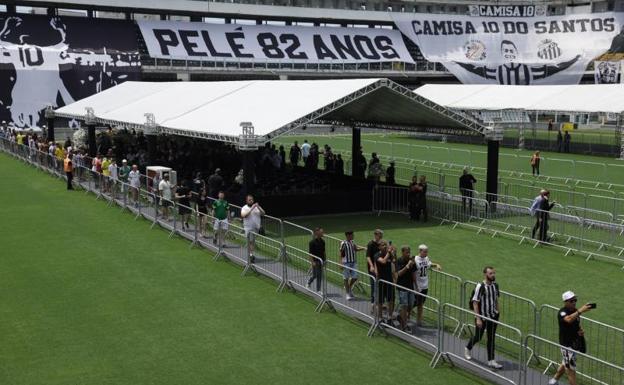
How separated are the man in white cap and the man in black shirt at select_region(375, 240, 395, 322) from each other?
2.97 m

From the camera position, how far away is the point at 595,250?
703 inches

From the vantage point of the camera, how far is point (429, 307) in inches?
496

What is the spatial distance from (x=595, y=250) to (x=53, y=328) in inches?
502

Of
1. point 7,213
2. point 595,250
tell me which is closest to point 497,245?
point 595,250

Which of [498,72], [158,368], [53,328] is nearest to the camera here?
[158,368]

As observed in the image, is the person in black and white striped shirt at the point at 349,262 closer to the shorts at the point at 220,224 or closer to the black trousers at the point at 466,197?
the shorts at the point at 220,224

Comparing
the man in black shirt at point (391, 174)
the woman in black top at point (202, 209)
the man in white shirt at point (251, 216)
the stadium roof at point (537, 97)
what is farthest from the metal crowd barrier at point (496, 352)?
the stadium roof at point (537, 97)

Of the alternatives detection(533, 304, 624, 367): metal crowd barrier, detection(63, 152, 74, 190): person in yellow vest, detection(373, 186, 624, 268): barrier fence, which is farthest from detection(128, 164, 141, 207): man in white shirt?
detection(533, 304, 624, 367): metal crowd barrier

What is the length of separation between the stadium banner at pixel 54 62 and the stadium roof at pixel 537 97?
82.9ft

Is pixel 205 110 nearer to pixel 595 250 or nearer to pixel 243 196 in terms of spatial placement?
pixel 243 196

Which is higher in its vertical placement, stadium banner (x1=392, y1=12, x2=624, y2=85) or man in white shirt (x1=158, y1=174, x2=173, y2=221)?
stadium banner (x1=392, y1=12, x2=624, y2=85)

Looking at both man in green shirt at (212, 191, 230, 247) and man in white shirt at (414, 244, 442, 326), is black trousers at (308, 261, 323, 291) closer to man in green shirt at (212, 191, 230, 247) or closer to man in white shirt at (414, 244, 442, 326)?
man in white shirt at (414, 244, 442, 326)

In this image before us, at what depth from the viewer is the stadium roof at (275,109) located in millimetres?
20484

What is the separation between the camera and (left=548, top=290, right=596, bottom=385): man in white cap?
Result: 8820 mm
